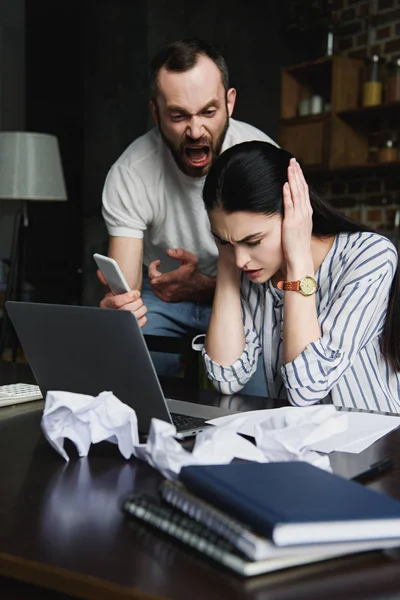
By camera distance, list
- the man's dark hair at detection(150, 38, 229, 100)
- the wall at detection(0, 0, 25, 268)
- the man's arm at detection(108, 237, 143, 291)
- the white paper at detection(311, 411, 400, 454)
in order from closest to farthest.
→ the white paper at detection(311, 411, 400, 454)
the man's dark hair at detection(150, 38, 229, 100)
the man's arm at detection(108, 237, 143, 291)
the wall at detection(0, 0, 25, 268)

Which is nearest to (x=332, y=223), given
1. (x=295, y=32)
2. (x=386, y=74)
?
(x=386, y=74)

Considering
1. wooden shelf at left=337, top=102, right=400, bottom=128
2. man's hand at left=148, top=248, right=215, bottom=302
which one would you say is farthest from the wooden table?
wooden shelf at left=337, top=102, right=400, bottom=128

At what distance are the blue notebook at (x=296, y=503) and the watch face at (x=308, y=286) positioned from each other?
744 millimetres

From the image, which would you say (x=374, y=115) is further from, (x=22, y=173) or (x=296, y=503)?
(x=296, y=503)

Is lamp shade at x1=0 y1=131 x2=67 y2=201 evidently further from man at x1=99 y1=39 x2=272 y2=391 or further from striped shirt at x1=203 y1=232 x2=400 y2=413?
striped shirt at x1=203 y1=232 x2=400 y2=413

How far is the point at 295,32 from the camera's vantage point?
4.92 m

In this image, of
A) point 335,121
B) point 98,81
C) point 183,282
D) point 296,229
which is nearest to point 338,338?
point 296,229

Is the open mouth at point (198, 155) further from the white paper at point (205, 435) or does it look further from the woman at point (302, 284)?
the white paper at point (205, 435)

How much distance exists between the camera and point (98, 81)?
4.64 metres

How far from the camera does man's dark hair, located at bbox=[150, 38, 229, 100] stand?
2.05 meters

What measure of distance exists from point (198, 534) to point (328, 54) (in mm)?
4261

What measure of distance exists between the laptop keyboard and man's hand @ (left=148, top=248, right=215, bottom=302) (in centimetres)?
88

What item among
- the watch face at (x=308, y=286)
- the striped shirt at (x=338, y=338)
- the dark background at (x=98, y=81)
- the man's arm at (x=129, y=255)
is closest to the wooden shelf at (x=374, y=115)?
the dark background at (x=98, y=81)

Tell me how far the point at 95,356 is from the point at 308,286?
536 mm
